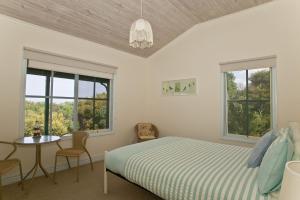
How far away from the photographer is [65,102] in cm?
344

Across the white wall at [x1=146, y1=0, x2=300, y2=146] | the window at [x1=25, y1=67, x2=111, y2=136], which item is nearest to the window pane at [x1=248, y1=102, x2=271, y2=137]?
the white wall at [x1=146, y1=0, x2=300, y2=146]

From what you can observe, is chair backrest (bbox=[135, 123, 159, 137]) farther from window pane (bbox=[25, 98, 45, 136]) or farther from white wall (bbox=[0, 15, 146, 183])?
window pane (bbox=[25, 98, 45, 136])

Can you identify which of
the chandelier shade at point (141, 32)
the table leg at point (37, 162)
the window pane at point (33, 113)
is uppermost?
the chandelier shade at point (141, 32)

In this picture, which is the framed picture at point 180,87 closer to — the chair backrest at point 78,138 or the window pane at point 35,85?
the chair backrest at point 78,138

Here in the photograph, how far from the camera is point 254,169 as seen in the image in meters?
1.68

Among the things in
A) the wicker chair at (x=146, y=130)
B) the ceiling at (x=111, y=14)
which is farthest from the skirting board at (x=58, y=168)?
the ceiling at (x=111, y=14)

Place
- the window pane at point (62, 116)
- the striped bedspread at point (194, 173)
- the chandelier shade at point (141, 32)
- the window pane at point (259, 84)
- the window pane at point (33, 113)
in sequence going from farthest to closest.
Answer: the window pane at point (62, 116), the window pane at point (259, 84), the window pane at point (33, 113), the chandelier shade at point (141, 32), the striped bedspread at point (194, 173)

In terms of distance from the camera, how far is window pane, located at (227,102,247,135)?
3410 mm

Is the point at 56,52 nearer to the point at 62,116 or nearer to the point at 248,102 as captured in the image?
the point at 62,116

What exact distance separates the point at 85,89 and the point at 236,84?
3.11m

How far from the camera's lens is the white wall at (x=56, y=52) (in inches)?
104

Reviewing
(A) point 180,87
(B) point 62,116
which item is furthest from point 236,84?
(B) point 62,116

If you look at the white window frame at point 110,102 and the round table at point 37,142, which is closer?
the round table at point 37,142

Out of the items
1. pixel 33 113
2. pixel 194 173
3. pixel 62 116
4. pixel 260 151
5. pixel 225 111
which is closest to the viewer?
pixel 194 173
